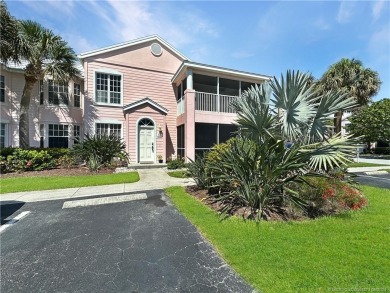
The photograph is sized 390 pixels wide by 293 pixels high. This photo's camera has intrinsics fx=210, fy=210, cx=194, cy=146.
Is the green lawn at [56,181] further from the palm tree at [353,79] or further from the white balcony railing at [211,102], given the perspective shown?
the palm tree at [353,79]

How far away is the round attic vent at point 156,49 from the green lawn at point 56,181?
1014 centimetres

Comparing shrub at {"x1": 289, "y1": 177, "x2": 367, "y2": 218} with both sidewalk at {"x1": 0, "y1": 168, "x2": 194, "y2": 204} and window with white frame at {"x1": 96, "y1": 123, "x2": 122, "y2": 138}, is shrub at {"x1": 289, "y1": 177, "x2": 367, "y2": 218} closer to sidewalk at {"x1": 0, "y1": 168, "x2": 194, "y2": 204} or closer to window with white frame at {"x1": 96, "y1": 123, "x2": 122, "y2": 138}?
sidewalk at {"x1": 0, "y1": 168, "x2": 194, "y2": 204}

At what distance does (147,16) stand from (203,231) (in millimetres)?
9532

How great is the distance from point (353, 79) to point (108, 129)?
2251 cm

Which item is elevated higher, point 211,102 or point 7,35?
point 7,35

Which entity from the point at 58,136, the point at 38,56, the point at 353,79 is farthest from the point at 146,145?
the point at 353,79

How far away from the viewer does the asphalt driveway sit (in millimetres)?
2879

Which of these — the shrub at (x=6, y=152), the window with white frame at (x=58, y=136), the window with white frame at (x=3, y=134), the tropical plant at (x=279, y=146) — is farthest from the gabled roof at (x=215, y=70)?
the window with white frame at (x=3, y=134)

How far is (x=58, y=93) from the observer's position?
48.6 ft

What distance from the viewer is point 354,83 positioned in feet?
66.1

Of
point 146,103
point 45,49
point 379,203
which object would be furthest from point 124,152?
point 379,203

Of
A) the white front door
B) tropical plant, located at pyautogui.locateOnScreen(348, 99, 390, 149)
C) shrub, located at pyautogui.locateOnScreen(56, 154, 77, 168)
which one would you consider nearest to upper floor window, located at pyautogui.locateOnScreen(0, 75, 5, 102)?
shrub, located at pyautogui.locateOnScreen(56, 154, 77, 168)

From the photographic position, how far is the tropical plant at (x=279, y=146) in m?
5.26

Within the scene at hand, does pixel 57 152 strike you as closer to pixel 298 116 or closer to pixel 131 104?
pixel 131 104
